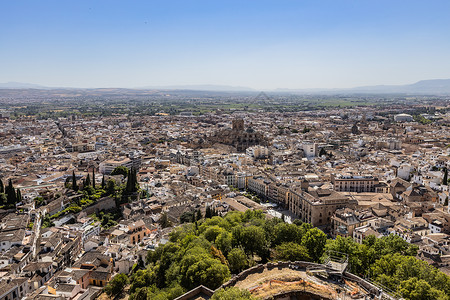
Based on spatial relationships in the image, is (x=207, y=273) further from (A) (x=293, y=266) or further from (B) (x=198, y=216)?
(B) (x=198, y=216)

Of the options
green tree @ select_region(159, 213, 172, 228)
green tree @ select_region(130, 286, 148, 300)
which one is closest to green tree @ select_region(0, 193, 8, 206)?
green tree @ select_region(159, 213, 172, 228)

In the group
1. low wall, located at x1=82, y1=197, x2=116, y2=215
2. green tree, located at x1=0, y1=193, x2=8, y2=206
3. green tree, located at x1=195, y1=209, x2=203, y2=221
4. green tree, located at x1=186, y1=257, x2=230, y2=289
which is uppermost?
green tree, located at x1=186, y1=257, x2=230, y2=289

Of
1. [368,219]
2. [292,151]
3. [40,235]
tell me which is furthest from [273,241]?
[292,151]

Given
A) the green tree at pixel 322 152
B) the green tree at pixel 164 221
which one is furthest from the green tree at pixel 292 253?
the green tree at pixel 322 152

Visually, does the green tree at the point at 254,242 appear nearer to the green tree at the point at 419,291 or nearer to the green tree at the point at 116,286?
Answer: the green tree at the point at 419,291

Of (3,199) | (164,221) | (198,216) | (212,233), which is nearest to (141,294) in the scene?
(212,233)

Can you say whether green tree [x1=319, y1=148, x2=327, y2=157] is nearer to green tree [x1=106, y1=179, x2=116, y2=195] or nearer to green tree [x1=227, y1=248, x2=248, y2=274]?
green tree [x1=106, y1=179, x2=116, y2=195]

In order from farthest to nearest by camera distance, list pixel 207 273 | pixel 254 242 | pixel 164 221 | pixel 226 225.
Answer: pixel 164 221 < pixel 226 225 < pixel 254 242 < pixel 207 273
